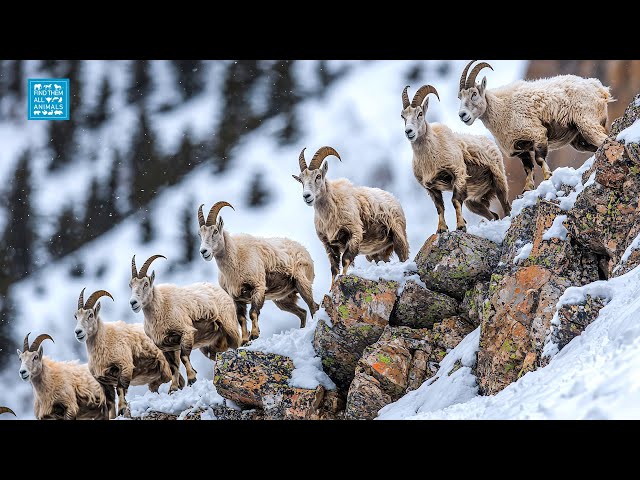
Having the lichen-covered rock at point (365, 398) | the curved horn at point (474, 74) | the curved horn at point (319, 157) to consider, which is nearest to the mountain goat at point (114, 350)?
the curved horn at point (319, 157)

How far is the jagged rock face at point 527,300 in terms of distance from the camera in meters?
6.20

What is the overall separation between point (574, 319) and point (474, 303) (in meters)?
2.37

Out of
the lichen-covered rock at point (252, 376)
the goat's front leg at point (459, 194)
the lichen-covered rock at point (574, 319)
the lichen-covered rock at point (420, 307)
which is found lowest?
the lichen-covered rock at point (252, 376)

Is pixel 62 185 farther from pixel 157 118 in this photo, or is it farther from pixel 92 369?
pixel 92 369

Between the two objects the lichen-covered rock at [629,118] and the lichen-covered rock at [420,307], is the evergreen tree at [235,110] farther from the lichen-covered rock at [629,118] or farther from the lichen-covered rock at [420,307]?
the lichen-covered rock at [629,118]

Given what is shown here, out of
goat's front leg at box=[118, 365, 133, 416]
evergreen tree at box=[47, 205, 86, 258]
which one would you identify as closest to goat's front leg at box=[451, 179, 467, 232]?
goat's front leg at box=[118, 365, 133, 416]

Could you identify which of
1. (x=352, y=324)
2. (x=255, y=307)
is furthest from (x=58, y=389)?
(x=352, y=324)

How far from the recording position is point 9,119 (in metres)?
12.9

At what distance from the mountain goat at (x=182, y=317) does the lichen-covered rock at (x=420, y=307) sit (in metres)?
3.06

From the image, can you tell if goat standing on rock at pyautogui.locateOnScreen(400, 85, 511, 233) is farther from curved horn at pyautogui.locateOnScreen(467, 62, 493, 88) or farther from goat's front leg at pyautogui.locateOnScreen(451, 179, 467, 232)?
curved horn at pyautogui.locateOnScreen(467, 62, 493, 88)
